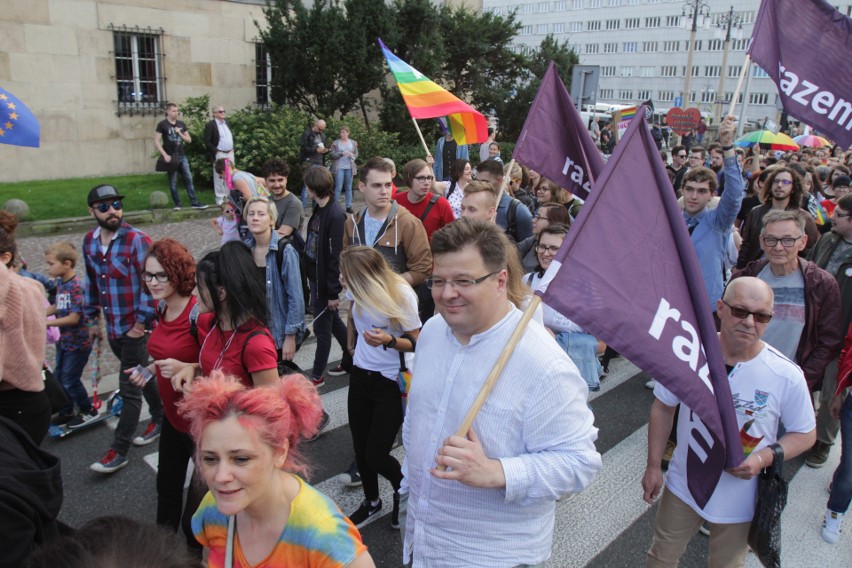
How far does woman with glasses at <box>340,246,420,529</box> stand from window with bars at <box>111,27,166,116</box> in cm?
1466

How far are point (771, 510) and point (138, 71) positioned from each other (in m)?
17.1

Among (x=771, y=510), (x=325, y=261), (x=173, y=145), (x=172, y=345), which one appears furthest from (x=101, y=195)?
(x=173, y=145)

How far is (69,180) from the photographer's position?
15.2 metres

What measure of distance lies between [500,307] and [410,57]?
711 inches

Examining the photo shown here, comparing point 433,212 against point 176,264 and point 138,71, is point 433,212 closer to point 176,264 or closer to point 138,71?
point 176,264

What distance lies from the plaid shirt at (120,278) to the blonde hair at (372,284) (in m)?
1.81

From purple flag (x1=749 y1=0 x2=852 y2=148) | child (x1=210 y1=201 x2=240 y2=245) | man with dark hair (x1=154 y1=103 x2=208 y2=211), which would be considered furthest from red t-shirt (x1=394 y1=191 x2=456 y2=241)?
man with dark hair (x1=154 y1=103 x2=208 y2=211)

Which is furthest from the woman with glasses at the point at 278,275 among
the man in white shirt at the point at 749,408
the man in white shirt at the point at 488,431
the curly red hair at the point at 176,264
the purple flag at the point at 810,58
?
the purple flag at the point at 810,58

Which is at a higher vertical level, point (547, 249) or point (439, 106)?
point (439, 106)

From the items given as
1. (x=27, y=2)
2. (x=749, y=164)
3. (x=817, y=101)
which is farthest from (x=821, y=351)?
(x=27, y=2)

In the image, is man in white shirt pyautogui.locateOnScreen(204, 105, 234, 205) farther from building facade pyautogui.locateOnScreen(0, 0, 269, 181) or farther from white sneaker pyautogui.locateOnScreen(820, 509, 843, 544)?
white sneaker pyautogui.locateOnScreen(820, 509, 843, 544)

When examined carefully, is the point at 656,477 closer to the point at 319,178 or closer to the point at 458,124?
the point at 319,178

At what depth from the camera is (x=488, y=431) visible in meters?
2.16

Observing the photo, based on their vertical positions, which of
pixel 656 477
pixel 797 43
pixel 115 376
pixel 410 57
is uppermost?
pixel 410 57
